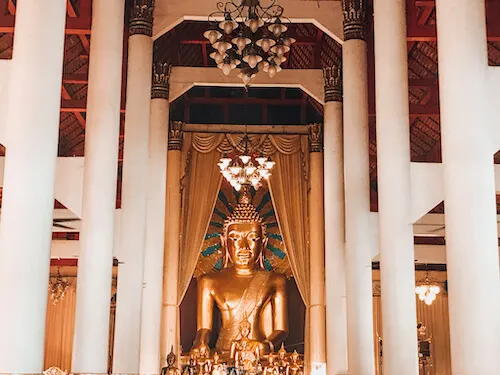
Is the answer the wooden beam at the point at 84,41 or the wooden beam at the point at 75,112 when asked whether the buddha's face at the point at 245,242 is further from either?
the wooden beam at the point at 84,41

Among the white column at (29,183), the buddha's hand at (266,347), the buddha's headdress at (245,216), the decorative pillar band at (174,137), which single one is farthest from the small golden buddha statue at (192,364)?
the white column at (29,183)

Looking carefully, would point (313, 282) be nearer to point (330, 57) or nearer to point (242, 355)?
point (242, 355)

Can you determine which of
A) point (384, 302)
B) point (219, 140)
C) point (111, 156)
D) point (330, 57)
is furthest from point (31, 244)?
point (219, 140)

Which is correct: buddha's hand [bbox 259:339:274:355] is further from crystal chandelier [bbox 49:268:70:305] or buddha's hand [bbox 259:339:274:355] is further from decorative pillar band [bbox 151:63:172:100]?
decorative pillar band [bbox 151:63:172:100]

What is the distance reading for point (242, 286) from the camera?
58.5 ft

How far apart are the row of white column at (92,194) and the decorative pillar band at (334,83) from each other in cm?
267

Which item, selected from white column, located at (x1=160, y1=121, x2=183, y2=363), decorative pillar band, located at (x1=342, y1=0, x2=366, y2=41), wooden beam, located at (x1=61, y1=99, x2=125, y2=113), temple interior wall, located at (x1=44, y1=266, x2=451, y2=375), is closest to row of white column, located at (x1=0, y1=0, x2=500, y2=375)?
decorative pillar band, located at (x1=342, y1=0, x2=366, y2=41)

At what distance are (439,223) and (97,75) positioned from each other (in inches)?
223

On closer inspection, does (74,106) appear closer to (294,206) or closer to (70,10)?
(70,10)

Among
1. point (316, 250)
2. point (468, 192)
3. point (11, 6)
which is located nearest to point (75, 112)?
point (11, 6)

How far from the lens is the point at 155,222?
13.6 metres

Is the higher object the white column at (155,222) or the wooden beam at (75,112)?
the wooden beam at (75,112)

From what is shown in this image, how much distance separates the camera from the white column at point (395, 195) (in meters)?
8.88

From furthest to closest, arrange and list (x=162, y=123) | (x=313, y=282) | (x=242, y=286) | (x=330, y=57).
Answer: (x=242, y=286)
(x=313, y=282)
(x=330, y=57)
(x=162, y=123)
